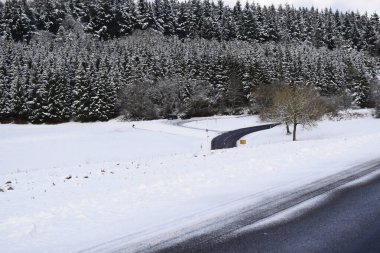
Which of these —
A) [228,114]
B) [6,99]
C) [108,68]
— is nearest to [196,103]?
[228,114]

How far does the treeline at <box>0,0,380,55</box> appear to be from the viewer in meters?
151

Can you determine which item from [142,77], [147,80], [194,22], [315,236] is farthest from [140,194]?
[194,22]

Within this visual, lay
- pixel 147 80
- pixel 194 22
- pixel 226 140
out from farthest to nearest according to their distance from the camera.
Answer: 1. pixel 194 22
2. pixel 147 80
3. pixel 226 140

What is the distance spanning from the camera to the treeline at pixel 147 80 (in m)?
79.8

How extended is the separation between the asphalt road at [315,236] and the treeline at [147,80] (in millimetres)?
74753

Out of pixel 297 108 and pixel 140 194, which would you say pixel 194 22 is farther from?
pixel 140 194

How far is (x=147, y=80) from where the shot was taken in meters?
87.8

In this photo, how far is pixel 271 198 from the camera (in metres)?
9.83

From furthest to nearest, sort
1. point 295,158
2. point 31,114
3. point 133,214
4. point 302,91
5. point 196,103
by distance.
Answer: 1. point 196,103
2. point 31,114
3. point 302,91
4. point 295,158
5. point 133,214

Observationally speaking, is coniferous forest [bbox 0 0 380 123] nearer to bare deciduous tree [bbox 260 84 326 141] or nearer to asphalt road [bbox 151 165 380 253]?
bare deciduous tree [bbox 260 84 326 141]

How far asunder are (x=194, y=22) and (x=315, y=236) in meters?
162

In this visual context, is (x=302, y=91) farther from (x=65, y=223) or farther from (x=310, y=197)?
(x=65, y=223)

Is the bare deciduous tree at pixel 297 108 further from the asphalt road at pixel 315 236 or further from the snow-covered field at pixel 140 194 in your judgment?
the asphalt road at pixel 315 236

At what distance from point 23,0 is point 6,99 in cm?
10279
